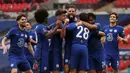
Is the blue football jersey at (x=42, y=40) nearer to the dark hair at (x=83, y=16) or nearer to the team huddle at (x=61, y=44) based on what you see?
the team huddle at (x=61, y=44)

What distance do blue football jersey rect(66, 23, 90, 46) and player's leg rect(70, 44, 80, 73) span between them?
0.16 metres

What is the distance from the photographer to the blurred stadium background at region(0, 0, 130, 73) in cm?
1977

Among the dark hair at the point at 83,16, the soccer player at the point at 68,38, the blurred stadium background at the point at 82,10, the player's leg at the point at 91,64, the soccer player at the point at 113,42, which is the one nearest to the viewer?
the soccer player at the point at 68,38

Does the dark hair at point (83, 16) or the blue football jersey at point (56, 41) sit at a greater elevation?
the dark hair at point (83, 16)

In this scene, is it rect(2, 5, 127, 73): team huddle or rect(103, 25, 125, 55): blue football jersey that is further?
rect(103, 25, 125, 55): blue football jersey

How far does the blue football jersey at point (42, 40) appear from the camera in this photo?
32.7 feet

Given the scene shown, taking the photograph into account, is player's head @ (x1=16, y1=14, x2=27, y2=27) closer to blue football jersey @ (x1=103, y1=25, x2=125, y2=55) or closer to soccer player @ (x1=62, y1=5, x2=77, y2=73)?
soccer player @ (x1=62, y1=5, x2=77, y2=73)

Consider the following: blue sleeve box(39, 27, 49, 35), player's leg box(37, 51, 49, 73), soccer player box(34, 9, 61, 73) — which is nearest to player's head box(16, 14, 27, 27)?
soccer player box(34, 9, 61, 73)

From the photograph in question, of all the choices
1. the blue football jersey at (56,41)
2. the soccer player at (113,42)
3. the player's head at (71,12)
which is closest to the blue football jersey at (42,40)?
the blue football jersey at (56,41)

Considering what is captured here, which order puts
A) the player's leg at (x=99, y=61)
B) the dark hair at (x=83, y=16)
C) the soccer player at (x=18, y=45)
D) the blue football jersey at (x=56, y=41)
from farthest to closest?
the player's leg at (x=99, y=61), the soccer player at (x=18, y=45), the blue football jersey at (x=56, y=41), the dark hair at (x=83, y=16)

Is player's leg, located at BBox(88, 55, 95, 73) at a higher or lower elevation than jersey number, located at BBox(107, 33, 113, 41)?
lower

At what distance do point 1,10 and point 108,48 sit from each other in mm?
12730

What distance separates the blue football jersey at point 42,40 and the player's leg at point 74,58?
765 millimetres

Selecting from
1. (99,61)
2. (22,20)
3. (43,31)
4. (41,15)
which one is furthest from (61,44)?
(99,61)
